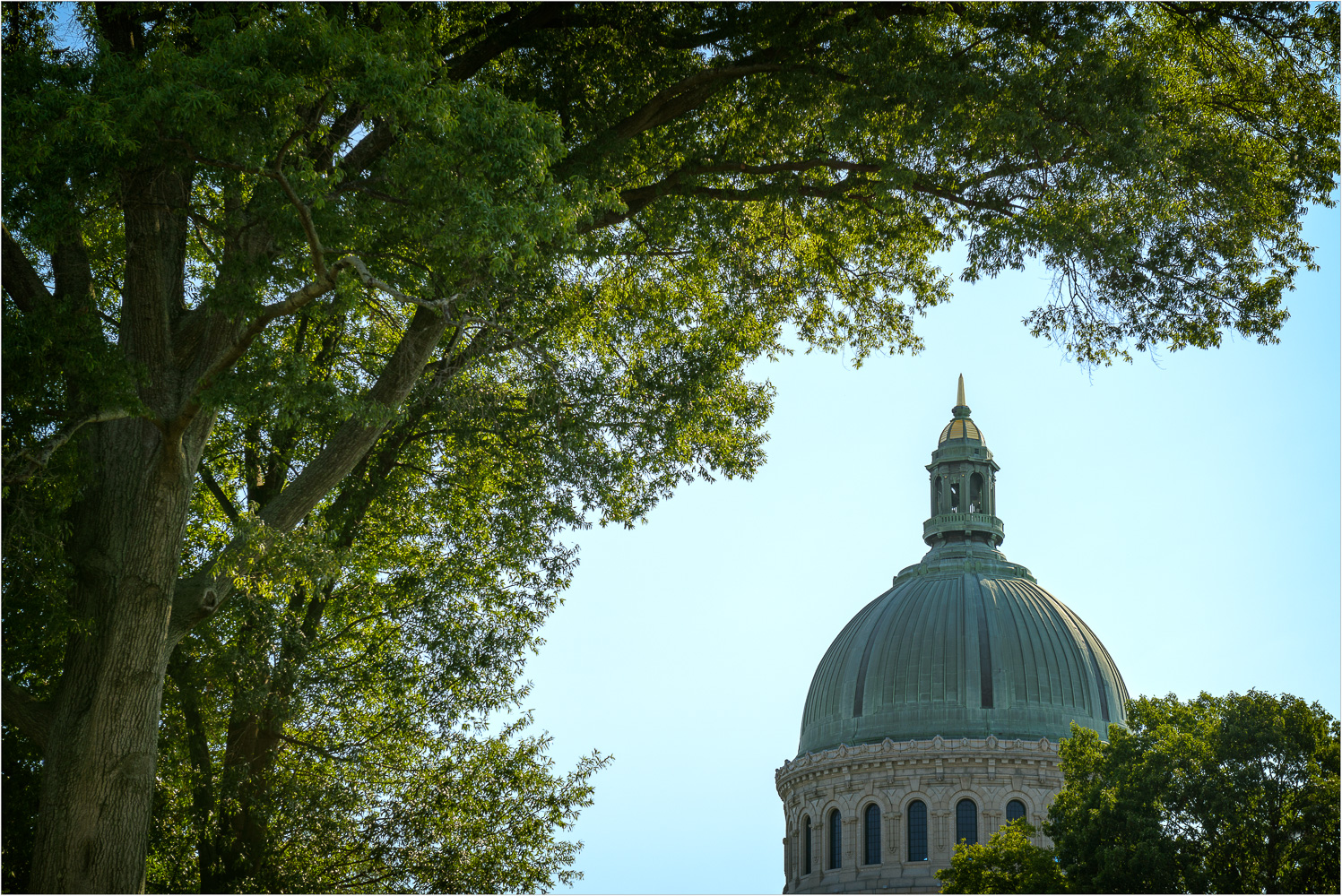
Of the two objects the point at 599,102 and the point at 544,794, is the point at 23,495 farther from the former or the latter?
the point at 544,794

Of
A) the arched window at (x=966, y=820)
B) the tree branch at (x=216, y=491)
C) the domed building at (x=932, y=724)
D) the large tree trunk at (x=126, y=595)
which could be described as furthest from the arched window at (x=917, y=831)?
the large tree trunk at (x=126, y=595)

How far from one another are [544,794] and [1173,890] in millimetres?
11547

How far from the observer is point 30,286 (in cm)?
1498

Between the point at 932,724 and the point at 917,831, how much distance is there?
4.49 metres

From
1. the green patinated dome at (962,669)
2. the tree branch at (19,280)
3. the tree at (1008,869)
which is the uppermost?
the green patinated dome at (962,669)

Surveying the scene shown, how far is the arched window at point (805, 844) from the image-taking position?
220ft

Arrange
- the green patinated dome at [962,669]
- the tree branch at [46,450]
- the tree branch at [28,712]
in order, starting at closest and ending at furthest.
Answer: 1. the tree branch at [46,450]
2. the tree branch at [28,712]
3. the green patinated dome at [962,669]

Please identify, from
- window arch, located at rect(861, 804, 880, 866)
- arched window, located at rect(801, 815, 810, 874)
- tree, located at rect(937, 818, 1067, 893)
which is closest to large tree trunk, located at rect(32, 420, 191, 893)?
tree, located at rect(937, 818, 1067, 893)

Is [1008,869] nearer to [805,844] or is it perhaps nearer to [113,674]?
[113,674]

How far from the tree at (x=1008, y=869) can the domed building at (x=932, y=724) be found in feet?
89.6

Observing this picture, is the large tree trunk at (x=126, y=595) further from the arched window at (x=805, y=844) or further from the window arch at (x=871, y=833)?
the arched window at (x=805, y=844)

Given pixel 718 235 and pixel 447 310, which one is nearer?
pixel 447 310

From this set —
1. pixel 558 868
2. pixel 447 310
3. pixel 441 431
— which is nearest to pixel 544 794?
pixel 558 868

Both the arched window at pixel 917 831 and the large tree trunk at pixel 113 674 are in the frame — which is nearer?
the large tree trunk at pixel 113 674
